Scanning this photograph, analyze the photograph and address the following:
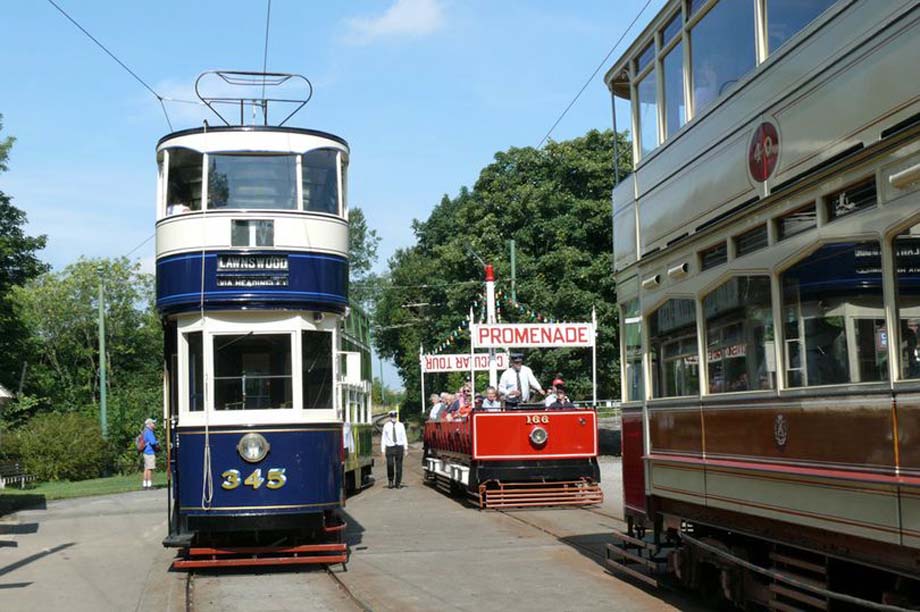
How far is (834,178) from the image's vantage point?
259 inches

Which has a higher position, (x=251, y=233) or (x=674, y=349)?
(x=251, y=233)

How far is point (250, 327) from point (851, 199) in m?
7.44

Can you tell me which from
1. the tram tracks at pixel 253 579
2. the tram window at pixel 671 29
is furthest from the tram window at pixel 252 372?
the tram window at pixel 671 29

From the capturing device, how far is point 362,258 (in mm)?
79625

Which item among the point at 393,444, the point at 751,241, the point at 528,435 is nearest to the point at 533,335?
A: the point at 528,435

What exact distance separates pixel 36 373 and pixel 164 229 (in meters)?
52.1

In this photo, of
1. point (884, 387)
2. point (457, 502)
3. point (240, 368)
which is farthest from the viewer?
point (457, 502)

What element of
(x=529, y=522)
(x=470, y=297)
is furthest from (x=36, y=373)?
(x=529, y=522)

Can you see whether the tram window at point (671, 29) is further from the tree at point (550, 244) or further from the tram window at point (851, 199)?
the tree at point (550, 244)

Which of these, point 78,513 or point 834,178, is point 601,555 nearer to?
point 834,178

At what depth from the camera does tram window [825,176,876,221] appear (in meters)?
6.14

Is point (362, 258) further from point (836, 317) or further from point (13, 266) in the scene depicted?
point (836, 317)

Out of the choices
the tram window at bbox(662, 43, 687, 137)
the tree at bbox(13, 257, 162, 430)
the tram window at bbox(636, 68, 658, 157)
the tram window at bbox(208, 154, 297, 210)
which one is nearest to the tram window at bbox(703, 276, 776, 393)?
the tram window at bbox(662, 43, 687, 137)

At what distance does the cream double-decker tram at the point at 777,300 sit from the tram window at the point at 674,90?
3cm
